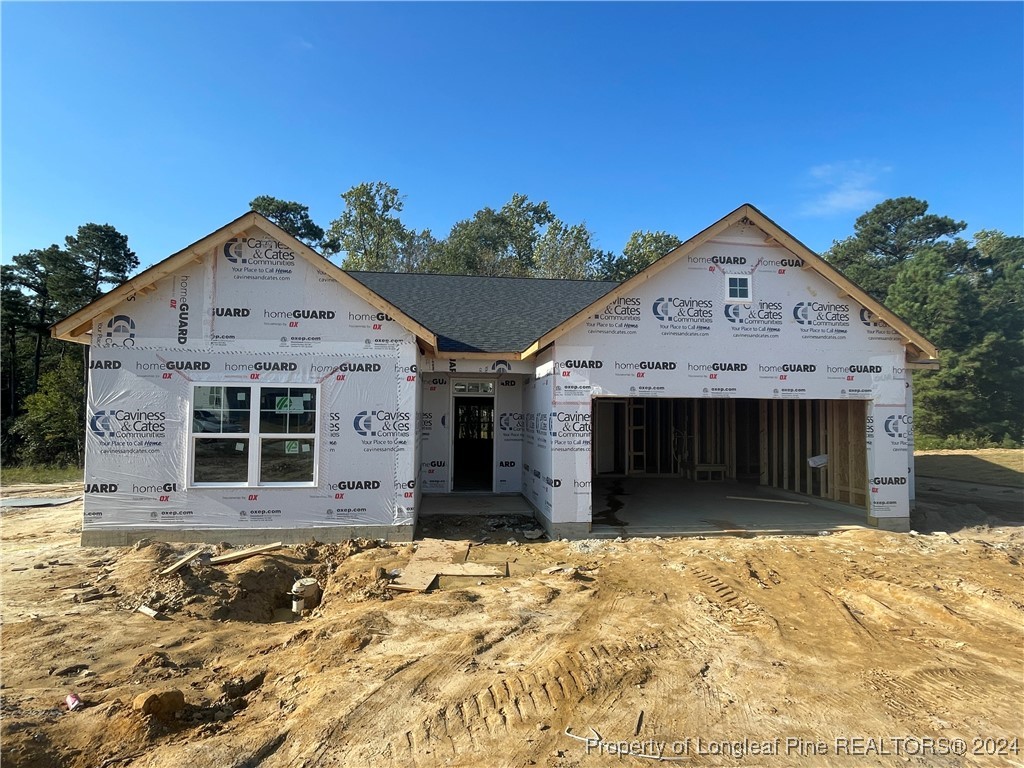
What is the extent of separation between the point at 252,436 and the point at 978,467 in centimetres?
2318

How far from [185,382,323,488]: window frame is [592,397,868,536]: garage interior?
16.9 ft

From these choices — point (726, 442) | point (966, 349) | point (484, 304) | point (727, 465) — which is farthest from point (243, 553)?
point (966, 349)

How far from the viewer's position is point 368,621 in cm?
539

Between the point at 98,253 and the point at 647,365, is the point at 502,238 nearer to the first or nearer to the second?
the point at 98,253

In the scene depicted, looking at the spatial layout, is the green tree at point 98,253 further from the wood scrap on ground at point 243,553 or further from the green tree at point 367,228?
the wood scrap on ground at point 243,553

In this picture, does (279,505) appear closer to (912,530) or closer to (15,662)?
(15,662)

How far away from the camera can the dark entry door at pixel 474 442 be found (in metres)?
13.4

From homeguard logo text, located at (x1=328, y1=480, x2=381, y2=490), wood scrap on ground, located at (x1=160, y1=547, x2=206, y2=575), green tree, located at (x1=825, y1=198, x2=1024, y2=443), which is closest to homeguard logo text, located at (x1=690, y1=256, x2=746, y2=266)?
homeguard logo text, located at (x1=328, y1=480, x2=381, y2=490)

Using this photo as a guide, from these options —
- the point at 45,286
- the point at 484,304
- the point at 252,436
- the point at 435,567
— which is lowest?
the point at 435,567

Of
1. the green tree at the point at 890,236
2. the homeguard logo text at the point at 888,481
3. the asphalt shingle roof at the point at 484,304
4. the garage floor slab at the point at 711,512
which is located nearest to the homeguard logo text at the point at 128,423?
the asphalt shingle roof at the point at 484,304

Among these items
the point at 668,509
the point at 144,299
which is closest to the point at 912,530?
the point at 668,509

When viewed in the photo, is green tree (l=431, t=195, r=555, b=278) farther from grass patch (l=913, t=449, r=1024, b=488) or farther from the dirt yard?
the dirt yard

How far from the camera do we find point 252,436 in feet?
28.5

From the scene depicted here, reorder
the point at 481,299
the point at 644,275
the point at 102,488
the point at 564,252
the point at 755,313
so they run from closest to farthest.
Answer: the point at 102,488 → the point at 644,275 → the point at 755,313 → the point at 481,299 → the point at 564,252
